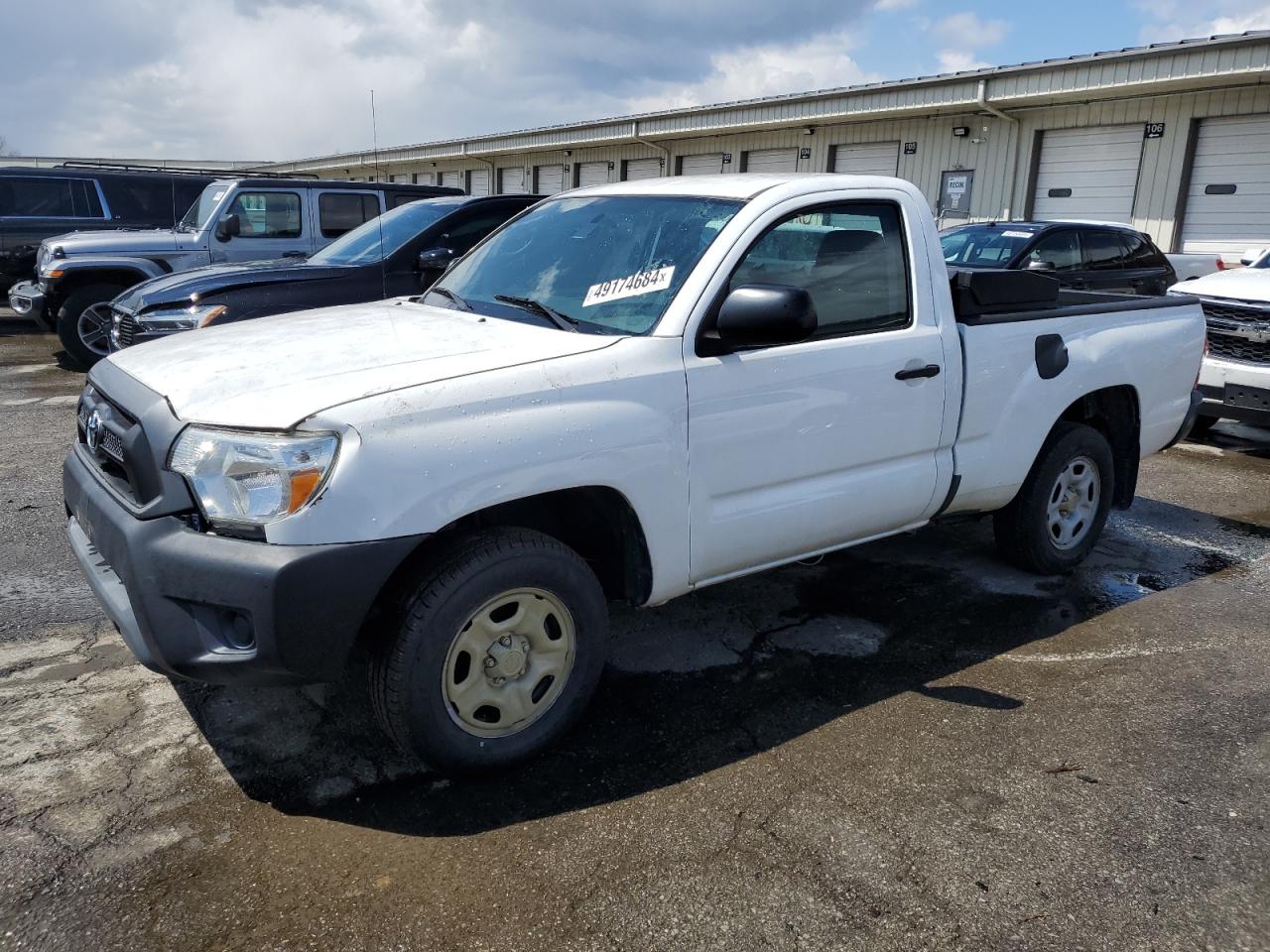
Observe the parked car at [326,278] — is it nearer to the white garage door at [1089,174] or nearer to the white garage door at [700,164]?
the white garage door at [1089,174]

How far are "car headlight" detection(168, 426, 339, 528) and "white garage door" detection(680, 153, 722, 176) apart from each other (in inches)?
768

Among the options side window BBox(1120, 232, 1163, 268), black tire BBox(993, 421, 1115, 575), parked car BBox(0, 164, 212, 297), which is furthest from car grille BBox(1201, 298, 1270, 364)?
parked car BBox(0, 164, 212, 297)

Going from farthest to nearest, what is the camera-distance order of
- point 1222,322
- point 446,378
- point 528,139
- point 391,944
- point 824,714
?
point 528,139 → point 1222,322 → point 824,714 → point 446,378 → point 391,944

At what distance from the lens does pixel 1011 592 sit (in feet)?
15.4

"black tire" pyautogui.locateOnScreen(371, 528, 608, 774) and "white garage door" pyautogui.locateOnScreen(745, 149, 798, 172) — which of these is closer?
"black tire" pyautogui.locateOnScreen(371, 528, 608, 774)

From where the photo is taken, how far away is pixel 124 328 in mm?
7500

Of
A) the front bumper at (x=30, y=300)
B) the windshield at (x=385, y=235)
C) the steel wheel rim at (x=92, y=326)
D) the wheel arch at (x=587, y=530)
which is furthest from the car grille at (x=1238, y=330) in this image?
the front bumper at (x=30, y=300)

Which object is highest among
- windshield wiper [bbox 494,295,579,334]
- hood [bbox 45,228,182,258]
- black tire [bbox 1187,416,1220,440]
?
hood [bbox 45,228,182,258]

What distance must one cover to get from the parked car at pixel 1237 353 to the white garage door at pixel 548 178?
2051 cm

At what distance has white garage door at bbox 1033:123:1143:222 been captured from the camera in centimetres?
1481

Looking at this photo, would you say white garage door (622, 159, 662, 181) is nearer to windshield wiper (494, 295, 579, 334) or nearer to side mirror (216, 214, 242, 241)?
side mirror (216, 214, 242, 241)

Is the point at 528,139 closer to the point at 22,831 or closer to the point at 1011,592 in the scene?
the point at 1011,592

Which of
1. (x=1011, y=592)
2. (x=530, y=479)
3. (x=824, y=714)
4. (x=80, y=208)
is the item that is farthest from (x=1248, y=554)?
(x=80, y=208)

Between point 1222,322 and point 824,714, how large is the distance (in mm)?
5856
